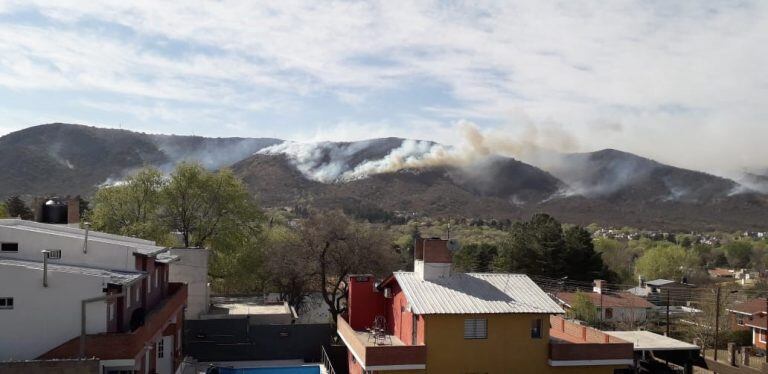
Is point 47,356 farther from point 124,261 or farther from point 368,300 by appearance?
point 368,300

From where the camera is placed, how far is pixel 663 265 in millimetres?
93438

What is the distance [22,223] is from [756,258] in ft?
436

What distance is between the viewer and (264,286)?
5384 cm

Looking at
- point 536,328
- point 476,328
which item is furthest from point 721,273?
point 476,328

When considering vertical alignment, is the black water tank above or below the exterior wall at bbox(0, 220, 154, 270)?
above

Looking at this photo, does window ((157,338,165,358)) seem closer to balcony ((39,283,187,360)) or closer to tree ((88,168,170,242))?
balcony ((39,283,187,360))

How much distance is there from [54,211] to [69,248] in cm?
1197

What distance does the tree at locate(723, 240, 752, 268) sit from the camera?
132 m

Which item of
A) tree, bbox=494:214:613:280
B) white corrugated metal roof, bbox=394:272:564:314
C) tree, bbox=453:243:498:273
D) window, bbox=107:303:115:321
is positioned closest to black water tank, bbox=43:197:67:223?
window, bbox=107:303:115:321

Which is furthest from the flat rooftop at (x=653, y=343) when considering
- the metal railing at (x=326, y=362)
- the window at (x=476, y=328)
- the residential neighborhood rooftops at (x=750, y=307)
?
the residential neighborhood rooftops at (x=750, y=307)

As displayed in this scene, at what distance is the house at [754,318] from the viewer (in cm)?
5283

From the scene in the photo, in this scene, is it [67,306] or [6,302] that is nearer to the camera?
[6,302]

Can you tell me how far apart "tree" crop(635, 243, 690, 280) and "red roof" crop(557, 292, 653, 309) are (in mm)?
30674

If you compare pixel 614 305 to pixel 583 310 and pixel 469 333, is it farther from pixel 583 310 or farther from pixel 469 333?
pixel 469 333
